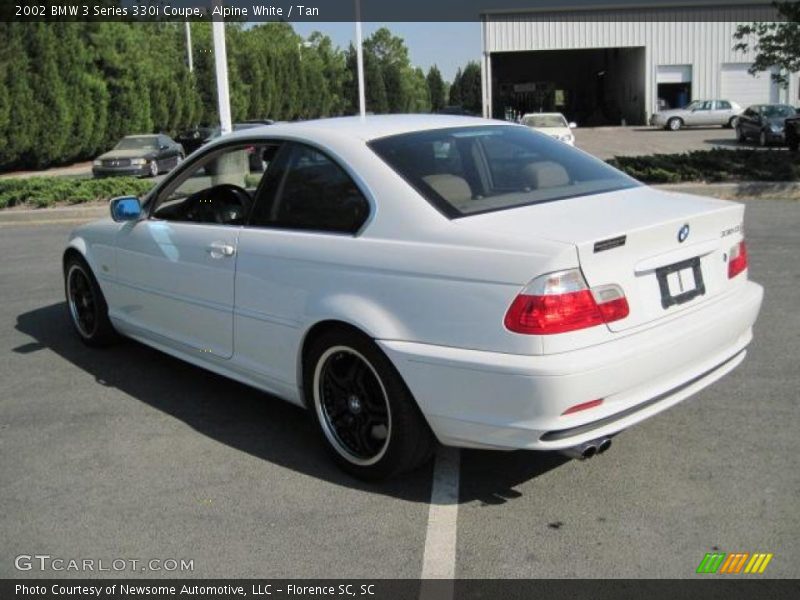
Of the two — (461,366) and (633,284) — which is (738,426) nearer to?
(633,284)

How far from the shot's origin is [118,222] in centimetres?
539

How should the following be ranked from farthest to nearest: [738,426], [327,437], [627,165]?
1. [627,165]
2. [738,426]
3. [327,437]

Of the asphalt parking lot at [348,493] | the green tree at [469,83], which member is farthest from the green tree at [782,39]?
the green tree at [469,83]

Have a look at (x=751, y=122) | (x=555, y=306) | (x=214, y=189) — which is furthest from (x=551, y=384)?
(x=751, y=122)

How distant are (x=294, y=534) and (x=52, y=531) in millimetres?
1026

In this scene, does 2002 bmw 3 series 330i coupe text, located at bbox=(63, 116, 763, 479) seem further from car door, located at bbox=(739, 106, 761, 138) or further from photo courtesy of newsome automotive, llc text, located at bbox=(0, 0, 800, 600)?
car door, located at bbox=(739, 106, 761, 138)

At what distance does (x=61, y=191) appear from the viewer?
1512 centimetres

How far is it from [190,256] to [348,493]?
1.66 m

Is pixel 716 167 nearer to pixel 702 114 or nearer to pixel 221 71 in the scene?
pixel 221 71

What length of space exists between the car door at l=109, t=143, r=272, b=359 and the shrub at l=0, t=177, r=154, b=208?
1010 centimetres

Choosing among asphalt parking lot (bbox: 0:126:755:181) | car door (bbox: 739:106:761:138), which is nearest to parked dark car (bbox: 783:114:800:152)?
asphalt parking lot (bbox: 0:126:755:181)

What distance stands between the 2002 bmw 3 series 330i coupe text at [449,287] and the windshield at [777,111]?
27.9 m

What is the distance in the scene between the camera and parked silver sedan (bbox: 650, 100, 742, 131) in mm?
43219
